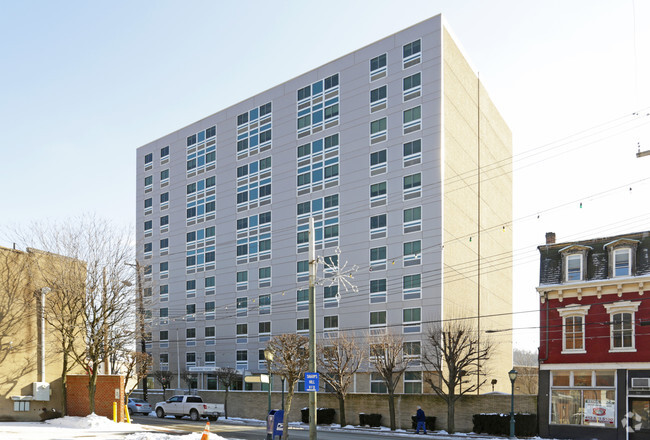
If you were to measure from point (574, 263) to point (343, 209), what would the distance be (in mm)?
29237

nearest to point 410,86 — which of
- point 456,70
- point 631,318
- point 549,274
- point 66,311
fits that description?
point 456,70

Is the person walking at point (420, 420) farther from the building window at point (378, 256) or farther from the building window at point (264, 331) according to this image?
the building window at point (264, 331)

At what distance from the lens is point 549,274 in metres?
35.7

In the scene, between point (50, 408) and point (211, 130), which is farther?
point (211, 130)

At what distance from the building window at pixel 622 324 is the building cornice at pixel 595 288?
653mm

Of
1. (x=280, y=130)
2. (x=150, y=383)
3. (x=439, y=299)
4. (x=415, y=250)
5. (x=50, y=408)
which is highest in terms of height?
(x=280, y=130)

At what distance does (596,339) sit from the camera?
1310 inches

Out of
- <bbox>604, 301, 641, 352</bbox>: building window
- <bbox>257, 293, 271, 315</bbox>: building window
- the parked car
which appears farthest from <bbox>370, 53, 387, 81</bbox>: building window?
the parked car

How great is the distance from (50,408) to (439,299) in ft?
109

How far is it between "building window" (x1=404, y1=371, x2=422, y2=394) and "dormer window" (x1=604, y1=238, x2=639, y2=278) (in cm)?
2393

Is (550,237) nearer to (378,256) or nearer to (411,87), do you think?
(378,256)

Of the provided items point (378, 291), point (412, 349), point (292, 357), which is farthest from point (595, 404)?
point (378, 291)

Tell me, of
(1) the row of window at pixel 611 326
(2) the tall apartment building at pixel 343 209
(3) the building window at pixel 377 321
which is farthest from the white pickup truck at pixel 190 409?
(1) the row of window at pixel 611 326

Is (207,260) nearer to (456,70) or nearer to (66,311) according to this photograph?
(456,70)
